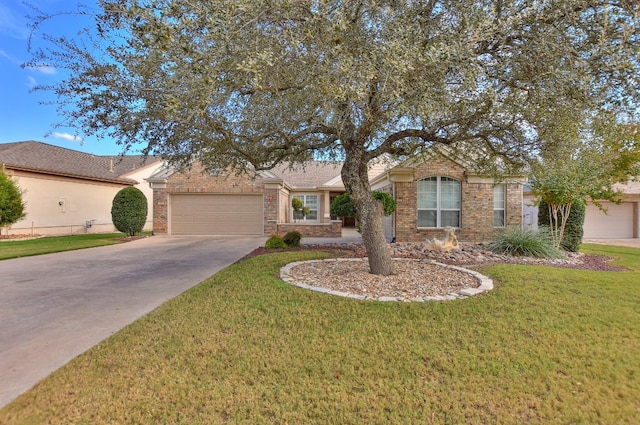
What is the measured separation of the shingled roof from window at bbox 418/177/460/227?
11.8m

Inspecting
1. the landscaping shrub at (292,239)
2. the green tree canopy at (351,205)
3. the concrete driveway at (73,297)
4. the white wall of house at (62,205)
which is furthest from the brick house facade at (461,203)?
the white wall of house at (62,205)

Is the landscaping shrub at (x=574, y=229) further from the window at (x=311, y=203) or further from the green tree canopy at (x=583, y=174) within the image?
the window at (x=311, y=203)

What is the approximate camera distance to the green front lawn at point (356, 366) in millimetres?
2514

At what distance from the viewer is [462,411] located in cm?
251

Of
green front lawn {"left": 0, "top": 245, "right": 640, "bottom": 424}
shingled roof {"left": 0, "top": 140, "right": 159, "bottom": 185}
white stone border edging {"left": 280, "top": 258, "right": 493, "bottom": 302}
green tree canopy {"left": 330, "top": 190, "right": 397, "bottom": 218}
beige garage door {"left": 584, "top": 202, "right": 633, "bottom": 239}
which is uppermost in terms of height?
shingled roof {"left": 0, "top": 140, "right": 159, "bottom": 185}

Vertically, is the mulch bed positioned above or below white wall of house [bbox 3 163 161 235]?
below

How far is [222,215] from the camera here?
17734mm

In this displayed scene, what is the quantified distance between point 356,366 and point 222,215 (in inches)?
617

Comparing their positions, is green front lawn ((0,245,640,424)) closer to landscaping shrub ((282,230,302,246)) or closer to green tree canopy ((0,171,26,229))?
landscaping shrub ((282,230,302,246))

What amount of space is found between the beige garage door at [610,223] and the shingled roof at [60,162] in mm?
22700

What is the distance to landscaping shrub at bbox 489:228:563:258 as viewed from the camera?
31.2 ft

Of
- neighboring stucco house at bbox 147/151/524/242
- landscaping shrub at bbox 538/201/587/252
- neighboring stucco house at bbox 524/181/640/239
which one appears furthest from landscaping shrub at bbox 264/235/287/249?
neighboring stucco house at bbox 524/181/640/239

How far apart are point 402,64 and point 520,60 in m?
2.23

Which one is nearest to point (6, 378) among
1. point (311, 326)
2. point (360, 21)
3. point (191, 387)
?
point (191, 387)
